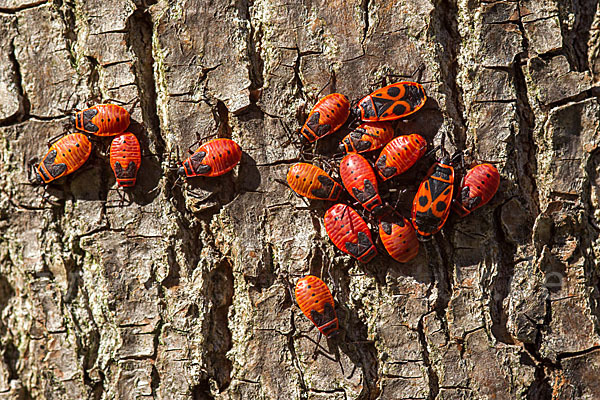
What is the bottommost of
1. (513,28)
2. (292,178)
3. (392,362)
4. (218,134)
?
(392,362)

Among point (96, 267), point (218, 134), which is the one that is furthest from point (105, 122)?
point (96, 267)

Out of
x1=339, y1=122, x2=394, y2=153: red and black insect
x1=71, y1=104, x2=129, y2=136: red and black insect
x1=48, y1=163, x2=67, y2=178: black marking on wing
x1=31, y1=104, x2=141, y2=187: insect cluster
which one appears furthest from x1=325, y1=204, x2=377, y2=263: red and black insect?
x1=48, y1=163, x2=67, y2=178: black marking on wing

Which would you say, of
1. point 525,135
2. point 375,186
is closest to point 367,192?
point 375,186

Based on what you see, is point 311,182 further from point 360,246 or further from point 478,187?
point 478,187

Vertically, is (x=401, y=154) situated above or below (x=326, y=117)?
below

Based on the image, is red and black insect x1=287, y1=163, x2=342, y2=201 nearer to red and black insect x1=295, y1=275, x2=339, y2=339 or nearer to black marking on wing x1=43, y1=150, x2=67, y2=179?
red and black insect x1=295, y1=275, x2=339, y2=339

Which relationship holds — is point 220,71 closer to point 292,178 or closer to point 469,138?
point 292,178
